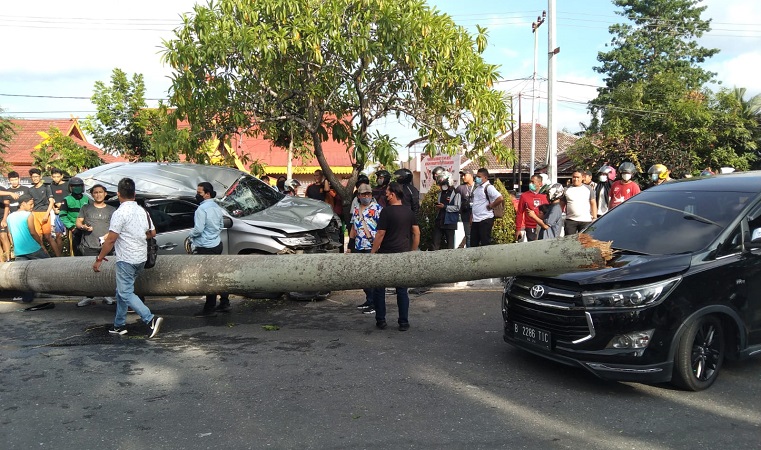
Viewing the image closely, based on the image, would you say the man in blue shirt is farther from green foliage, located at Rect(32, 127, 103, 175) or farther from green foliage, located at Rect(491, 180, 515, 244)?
green foliage, located at Rect(32, 127, 103, 175)

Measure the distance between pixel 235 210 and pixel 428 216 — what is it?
417 centimetres

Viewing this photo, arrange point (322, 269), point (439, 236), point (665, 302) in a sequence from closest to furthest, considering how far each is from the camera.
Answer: point (665, 302), point (322, 269), point (439, 236)

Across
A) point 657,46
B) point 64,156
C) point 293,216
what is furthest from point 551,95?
point 657,46

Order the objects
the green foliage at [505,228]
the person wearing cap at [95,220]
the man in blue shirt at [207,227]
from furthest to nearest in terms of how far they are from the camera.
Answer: the green foliage at [505,228], the person wearing cap at [95,220], the man in blue shirt at [207,227]

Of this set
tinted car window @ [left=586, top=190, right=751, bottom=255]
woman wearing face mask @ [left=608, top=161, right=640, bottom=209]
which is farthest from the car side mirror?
woman wearing face mask @ [left=608, top=161, right=640, bottom=209]

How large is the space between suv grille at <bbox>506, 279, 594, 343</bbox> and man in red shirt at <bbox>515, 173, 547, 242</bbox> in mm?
4411

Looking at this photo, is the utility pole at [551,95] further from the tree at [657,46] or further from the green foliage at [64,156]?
the tree at [657,46]

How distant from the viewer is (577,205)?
9.77 meters

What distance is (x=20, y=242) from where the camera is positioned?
8500mm

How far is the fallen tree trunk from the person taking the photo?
5238mm

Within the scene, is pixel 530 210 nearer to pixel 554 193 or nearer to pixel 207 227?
pixel 554 193

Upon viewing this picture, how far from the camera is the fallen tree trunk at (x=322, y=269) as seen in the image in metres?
5.24

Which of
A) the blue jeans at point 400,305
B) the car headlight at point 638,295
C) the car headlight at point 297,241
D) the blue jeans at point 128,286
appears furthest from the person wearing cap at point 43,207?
the car headlight at point 638,295

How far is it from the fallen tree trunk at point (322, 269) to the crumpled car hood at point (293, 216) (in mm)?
1616
